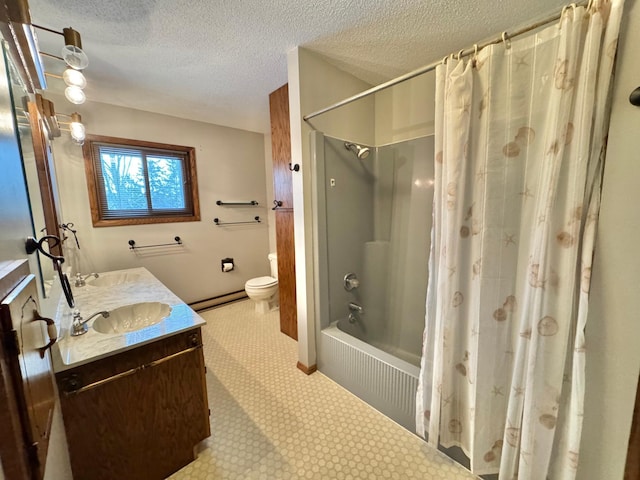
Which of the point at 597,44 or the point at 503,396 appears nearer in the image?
the point at 597,44

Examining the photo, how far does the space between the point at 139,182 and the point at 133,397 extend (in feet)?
8.12

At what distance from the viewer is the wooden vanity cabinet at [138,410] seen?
1.05 m

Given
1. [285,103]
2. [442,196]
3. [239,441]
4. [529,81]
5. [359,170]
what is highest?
[285,103]

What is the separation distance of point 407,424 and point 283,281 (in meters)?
1.50

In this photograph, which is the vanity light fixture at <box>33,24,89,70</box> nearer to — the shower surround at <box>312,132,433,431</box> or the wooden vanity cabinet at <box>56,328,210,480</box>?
the shower surround at <box>312,132,433,431</box>

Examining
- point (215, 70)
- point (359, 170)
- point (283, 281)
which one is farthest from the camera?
point (283, 281)

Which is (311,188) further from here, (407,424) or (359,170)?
(407,424)

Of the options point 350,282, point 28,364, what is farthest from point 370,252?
point 28,364

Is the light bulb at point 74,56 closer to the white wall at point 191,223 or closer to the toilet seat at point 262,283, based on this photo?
the white wall at point 191,223

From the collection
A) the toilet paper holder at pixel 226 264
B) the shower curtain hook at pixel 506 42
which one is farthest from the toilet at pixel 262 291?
A: the shower curtain hook at pixel 506 42

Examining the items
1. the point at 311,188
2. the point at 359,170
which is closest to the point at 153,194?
the point at 311,188

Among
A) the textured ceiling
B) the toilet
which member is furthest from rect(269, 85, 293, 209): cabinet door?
the toilet

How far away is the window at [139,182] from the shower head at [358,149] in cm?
212

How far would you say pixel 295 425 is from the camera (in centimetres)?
155
